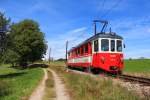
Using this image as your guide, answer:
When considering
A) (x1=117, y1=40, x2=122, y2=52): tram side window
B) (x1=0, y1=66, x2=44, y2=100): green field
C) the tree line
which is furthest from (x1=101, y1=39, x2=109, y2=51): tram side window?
the tree line

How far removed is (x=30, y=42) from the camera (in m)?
82.2

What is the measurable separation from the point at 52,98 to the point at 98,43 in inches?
443

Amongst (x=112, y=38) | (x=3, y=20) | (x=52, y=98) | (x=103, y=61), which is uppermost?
(x=3, y=20)

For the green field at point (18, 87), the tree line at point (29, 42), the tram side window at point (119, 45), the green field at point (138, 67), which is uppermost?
the tree line at point (29, 42)

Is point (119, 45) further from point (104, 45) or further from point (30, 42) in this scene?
point (30, 42)

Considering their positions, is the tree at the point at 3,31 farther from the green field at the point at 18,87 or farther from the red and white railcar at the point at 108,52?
the red and white railcar at the point at 108,52

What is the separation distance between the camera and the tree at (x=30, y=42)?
3177 inches

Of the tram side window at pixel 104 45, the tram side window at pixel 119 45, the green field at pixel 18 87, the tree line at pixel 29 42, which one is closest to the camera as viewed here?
the green field at pixel 18 87

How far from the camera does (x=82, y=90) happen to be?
16719mm

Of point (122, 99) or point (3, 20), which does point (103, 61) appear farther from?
point (3, 20)

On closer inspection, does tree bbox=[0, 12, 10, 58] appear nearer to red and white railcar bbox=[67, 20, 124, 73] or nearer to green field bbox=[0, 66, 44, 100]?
green field bbox=[0, 66, 44, 100]

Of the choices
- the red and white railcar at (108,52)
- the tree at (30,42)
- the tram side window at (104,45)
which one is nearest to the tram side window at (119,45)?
the red and white railcar at (108,52)

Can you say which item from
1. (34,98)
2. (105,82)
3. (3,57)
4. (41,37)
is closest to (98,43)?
(105,82)

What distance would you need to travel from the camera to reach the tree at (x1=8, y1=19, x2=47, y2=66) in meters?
80.7
